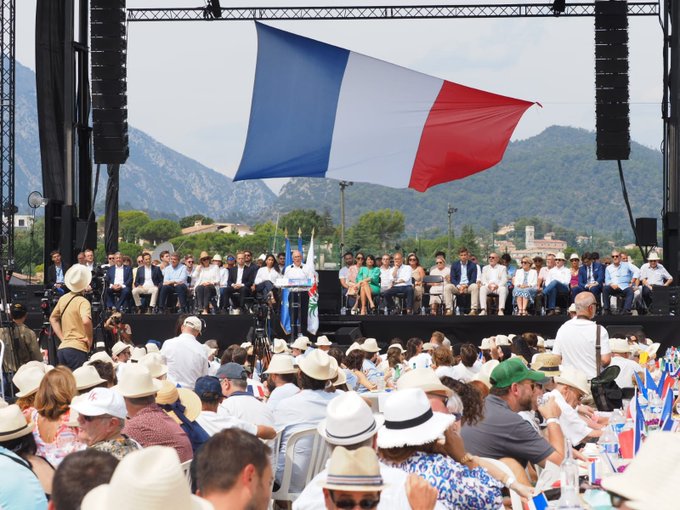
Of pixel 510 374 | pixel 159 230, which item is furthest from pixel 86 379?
pixel 159 230

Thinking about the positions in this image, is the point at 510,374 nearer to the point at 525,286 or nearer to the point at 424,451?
the point at 424,451

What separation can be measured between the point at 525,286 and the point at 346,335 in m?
3.24

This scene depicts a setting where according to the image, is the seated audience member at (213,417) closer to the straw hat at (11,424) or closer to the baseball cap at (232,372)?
the baseball cap at (232,372)

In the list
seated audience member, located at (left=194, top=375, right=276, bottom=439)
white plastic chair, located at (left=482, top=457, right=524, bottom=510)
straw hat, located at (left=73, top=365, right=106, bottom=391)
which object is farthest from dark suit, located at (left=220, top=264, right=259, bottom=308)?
white plastic chair, located at (left=482, top=457, right=524, bottom=510)

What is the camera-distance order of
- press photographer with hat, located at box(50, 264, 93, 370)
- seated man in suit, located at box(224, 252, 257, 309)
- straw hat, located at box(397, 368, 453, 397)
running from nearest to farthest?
straw hat, located at box(397, 368, 453, 397) < press photographer with hat, located at box(50, 264, 93, 370) < seated man in suit, located at box(224, 252, 257, 309)

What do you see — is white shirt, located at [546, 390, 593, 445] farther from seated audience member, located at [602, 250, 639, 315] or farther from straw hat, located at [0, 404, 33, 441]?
seated audience member, located at [602, 250, 639, 315]

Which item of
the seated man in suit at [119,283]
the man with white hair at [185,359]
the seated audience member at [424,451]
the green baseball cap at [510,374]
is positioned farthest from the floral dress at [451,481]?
the seated man in suit at [119,283]

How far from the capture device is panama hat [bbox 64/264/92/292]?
36.3ft

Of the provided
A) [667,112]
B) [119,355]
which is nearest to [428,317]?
[667,112]

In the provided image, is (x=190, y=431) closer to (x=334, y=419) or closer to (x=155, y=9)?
(x=334, y=419)

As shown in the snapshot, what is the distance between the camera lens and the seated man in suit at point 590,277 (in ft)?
61.9

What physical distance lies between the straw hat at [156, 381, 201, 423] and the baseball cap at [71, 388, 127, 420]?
1119 millimetres

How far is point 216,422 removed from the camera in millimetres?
6613

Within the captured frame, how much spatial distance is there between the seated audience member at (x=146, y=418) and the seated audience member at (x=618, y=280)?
13.6 meters
